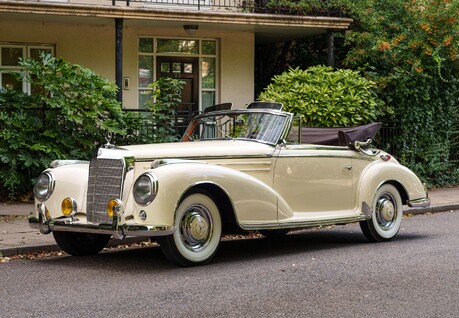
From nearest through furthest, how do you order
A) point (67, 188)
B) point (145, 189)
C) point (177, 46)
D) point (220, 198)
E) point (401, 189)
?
point (145, 189) → point (220, 198) → point (67, 188) → point (401, 189) → point (177, 46)

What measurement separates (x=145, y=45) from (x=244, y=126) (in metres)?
10.6

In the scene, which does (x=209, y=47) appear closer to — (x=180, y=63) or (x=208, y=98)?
(x=180, y=63)

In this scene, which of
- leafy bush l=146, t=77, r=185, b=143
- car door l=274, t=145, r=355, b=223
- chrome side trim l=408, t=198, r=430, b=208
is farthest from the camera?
leafy bush l=146, t=77, r=185, b=143

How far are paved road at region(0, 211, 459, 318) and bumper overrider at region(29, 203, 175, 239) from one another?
1.33 ft

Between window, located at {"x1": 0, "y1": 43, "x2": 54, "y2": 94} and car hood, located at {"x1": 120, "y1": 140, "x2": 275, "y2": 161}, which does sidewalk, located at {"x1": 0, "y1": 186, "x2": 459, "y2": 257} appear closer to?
car hood, located at {"x1": 120, "y1": 140, "x2": 275, "y2": 161}

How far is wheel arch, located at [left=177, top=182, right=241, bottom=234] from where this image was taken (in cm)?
866

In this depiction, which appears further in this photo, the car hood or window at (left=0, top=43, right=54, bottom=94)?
window at (left=0, top=43, right=54, bottom=94)

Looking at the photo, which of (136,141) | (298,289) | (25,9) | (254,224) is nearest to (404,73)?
(136,141)

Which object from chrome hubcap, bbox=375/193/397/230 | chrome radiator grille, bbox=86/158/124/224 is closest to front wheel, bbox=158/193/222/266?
chrome radiator grille, bbox=86/158/124/224

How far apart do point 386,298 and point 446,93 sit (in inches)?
520

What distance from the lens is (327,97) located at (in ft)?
56.5

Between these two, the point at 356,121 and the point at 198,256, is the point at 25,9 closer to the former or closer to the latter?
the point at 356,121

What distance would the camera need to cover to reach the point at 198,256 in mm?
8695

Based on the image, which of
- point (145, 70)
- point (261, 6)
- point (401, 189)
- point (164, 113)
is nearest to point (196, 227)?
point (401, 189)
